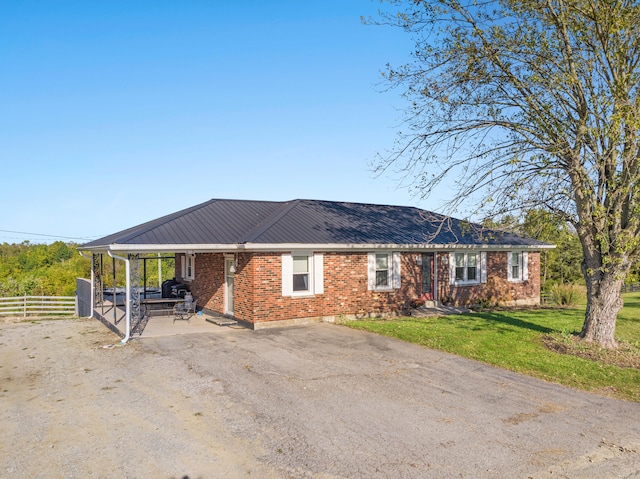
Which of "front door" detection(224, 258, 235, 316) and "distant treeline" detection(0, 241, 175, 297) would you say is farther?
"distant treeline" detection(0, 241, 175, 297)

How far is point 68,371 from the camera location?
10031 millimetres

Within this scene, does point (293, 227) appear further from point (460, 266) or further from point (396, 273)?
point (460, 266)

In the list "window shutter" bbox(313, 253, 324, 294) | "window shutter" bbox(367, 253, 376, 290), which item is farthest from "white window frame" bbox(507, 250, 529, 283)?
"window shutter" bbox(313, 253, 324, 294)

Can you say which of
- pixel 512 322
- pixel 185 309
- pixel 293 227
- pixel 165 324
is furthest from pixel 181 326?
pixel 512 322

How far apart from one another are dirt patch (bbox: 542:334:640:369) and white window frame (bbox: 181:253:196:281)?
1350 centimetres

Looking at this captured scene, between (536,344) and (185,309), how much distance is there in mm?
12111

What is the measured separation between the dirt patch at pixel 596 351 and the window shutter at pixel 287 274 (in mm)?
7408

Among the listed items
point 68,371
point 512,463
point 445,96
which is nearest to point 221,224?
point 68,371

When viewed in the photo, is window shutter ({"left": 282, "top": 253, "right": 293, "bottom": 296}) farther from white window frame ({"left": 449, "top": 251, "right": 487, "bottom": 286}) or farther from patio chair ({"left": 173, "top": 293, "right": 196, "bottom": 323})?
white window frame ({"left": 449, "top": 251, "right": 487, "bottom": 286})

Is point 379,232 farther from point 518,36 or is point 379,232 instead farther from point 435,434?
point 435,434

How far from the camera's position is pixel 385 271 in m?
17.6

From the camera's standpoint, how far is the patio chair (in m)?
17.0

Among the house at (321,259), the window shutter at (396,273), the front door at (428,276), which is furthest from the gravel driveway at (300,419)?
the front door at (428,276)

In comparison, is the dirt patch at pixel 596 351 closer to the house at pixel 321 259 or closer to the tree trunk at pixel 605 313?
the tree trunk at pixel 605 313
